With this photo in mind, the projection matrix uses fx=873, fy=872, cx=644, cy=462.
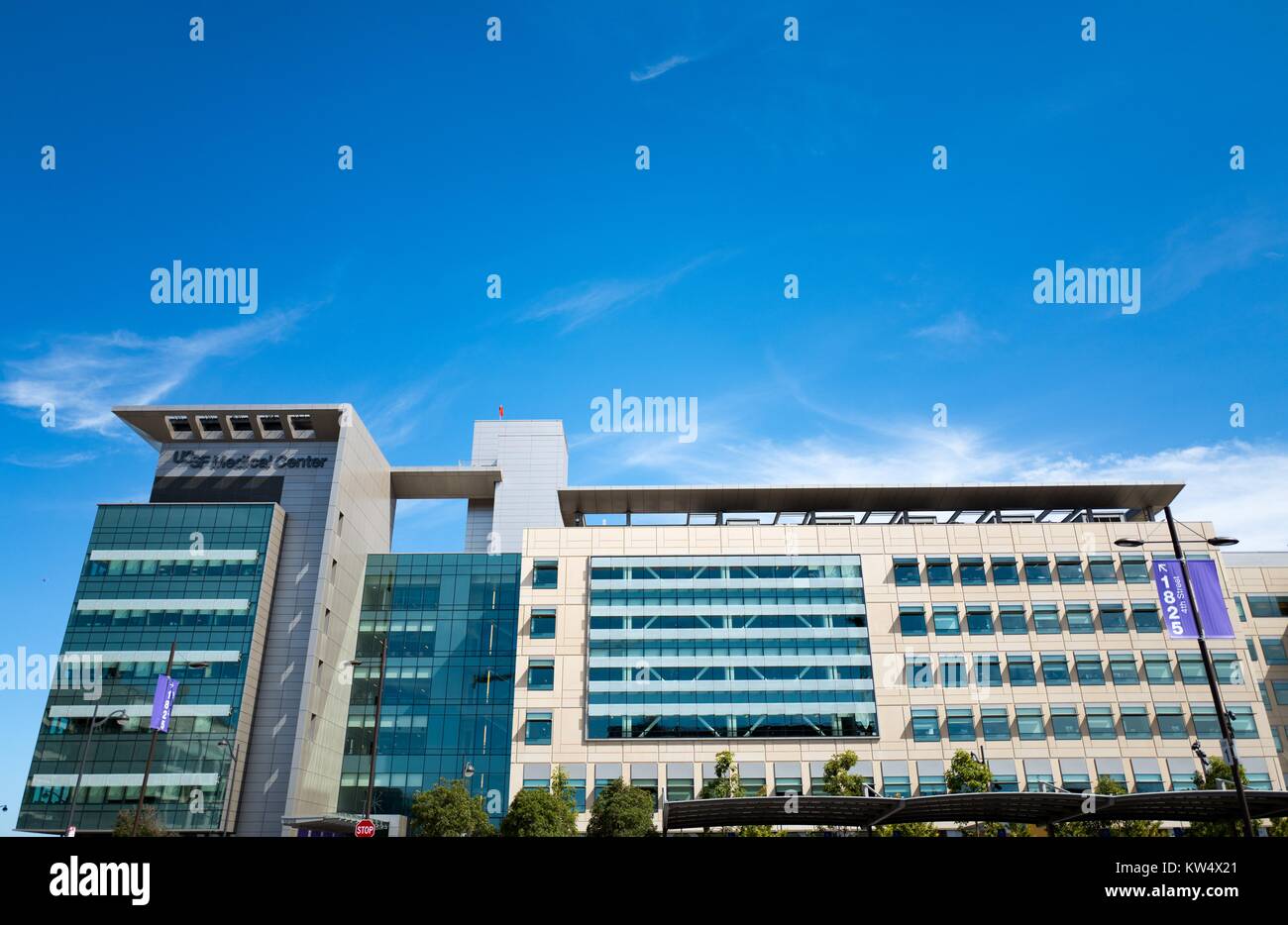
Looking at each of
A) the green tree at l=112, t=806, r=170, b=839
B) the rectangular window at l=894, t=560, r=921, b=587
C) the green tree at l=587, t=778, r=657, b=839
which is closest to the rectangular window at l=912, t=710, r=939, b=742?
the rectangular window at l=894, t=560, r=921, b=587

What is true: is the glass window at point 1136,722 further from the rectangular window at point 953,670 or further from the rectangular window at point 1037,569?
the rectangular window at point 953,670

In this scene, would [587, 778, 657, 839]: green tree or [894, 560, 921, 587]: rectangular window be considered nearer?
[587, 778, 657, 839]: green tree

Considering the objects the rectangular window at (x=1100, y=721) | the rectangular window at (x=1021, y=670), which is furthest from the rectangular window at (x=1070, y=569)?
the rectangular window at (x=1100, y=721)

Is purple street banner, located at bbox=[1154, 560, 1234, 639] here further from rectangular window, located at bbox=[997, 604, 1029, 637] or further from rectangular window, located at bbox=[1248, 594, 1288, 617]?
rectangular window, located at bbox=[1248, 594, 1288, 617]

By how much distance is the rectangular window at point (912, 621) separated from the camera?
2625 inches

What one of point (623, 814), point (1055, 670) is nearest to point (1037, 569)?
point (1055, 670)

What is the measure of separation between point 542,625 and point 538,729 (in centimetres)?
801

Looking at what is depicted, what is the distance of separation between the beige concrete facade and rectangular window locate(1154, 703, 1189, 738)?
1.39 ft

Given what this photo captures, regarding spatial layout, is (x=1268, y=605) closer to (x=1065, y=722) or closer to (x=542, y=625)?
(x=1065, y=722)

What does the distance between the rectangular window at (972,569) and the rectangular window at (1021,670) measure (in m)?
6.20

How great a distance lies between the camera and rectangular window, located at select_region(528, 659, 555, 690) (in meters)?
66.0
